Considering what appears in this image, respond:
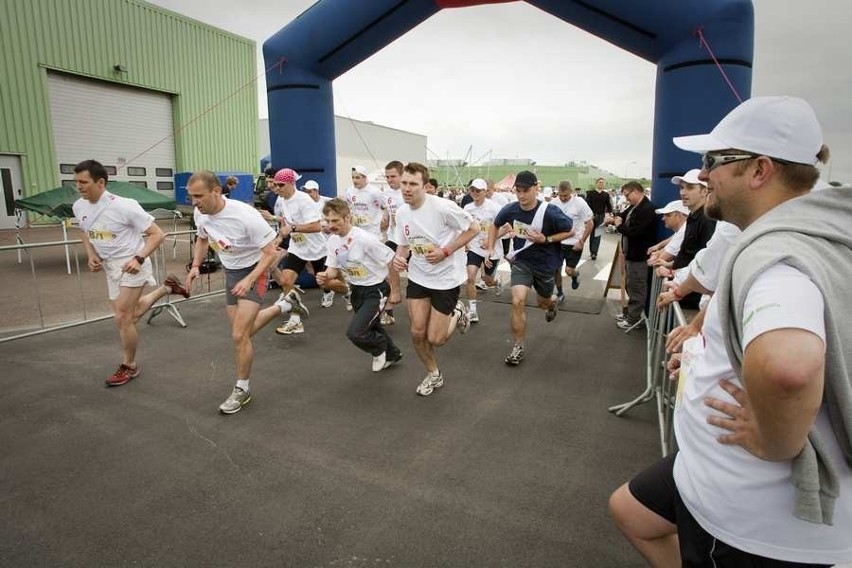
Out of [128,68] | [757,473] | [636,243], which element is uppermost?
Answer: [128,68]

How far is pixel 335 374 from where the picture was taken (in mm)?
5238

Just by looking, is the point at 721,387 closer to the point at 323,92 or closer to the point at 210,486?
the point at 210,486

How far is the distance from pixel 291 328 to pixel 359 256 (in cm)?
→ 212

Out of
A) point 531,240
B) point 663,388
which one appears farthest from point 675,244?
point 663,388

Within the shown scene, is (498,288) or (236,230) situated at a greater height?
(236,230)

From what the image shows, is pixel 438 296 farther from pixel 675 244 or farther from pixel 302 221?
pixel 302 221

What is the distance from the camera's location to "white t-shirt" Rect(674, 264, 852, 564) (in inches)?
41.9

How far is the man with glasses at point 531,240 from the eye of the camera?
5580 mm

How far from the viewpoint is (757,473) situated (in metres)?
1.24

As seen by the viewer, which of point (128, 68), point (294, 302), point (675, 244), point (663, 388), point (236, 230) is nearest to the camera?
point (663, 388)

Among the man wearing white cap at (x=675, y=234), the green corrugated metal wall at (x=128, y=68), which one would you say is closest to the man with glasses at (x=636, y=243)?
the man wearing white cap at (x=675, y=234)

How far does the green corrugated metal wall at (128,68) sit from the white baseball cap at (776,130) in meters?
14.8

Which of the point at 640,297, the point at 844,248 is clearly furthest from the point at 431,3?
the point at 844,248

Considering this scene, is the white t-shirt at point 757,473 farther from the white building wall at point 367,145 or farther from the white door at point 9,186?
the white building wall at point 367,145
